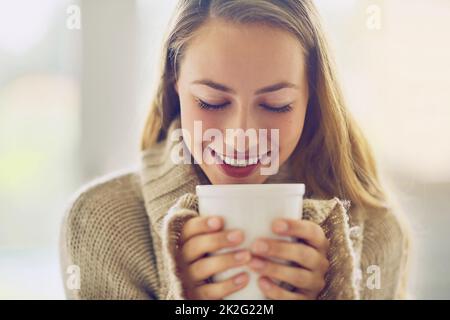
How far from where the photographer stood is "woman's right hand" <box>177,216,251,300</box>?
619 millimetres

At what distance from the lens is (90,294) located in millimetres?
753

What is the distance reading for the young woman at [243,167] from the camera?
69cm

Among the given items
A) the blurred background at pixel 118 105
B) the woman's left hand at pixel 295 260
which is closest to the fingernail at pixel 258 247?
the woman's left hand at pixel 295 260

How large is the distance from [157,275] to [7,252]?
234mm

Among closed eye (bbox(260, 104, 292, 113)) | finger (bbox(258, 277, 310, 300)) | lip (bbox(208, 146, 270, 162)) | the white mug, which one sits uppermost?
closed eye (bbox(260, 104, 292, 113))

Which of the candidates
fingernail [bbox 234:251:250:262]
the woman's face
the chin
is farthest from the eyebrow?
fingernail [bbox 234:251:250:262]

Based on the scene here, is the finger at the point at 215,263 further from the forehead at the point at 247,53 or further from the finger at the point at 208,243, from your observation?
the forehead at the point at 247,53

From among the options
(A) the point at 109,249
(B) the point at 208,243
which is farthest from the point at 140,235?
(B) the point at 208,243

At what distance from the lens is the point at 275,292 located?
0.66m

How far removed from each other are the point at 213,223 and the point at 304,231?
0.11 metres

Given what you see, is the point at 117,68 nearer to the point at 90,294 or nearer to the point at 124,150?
the point at 124,150

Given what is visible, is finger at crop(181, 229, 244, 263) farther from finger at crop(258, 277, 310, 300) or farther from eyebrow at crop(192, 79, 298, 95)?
eyebrow at crop(192, 79, 298, 95)

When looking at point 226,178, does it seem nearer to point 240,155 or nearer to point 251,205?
point 240,155
